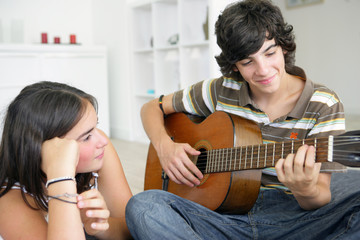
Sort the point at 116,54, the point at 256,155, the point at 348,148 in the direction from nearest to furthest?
the point at 348,148
the point at 256,155
the point at 116,54

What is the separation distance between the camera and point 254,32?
3.89 ft

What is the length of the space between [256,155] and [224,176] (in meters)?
0.17

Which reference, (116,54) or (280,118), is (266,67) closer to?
(280,118)

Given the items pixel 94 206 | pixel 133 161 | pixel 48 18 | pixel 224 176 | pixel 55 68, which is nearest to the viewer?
pixel 94 206

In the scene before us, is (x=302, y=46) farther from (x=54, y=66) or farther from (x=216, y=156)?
(x=216, y=156)

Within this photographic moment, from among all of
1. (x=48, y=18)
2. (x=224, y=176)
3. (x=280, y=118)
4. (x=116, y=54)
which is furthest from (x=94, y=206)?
(x=48, y=18)

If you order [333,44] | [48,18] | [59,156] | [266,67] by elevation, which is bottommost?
[59,156]

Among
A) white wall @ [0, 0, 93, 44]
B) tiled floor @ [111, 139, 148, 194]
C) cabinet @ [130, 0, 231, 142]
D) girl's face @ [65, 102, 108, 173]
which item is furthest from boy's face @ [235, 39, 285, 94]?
white wall @ [0, 0, 93, 44]

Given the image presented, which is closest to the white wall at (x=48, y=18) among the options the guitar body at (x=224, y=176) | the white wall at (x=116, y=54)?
the white wall at (x=116, y=54)

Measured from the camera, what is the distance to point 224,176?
48.1 inches

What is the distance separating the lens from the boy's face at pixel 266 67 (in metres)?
1.17

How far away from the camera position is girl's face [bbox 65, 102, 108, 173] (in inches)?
40.3

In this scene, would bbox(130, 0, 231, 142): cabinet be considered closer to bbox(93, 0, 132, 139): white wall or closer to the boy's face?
bbox(93, 0, 132, 139): white wall

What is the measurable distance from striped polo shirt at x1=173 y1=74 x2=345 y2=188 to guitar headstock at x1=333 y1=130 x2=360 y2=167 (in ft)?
0.68
